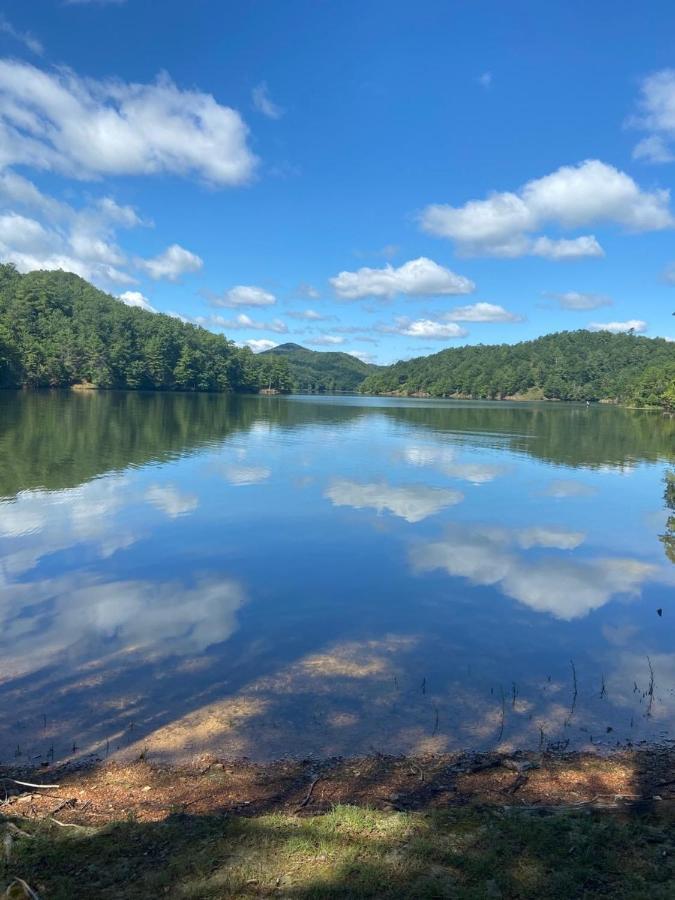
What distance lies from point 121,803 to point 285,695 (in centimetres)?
326

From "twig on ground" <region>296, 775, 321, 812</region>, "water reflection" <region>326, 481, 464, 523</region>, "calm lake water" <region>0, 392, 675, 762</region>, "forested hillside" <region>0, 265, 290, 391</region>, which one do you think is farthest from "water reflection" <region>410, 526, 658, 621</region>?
"forested hillside" <region>0, 265, 290, 391</region>

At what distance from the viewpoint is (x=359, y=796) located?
601cm

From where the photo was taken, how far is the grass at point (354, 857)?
13.5 ft

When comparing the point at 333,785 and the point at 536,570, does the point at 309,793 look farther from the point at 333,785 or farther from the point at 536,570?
the point at 536,570

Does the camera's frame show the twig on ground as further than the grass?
Yes

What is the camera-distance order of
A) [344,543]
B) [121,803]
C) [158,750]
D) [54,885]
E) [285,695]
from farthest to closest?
[344,543]
[285,695]
[158,750]
[121,803]
[54,885]

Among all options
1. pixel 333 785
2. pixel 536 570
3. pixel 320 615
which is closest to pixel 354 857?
pixel 333 785

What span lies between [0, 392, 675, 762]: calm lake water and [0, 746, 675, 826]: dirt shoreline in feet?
1.50

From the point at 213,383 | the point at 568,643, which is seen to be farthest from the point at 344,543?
the point at 213,383

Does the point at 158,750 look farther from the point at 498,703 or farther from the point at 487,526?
the point at 487,526

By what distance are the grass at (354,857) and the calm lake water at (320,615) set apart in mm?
2361

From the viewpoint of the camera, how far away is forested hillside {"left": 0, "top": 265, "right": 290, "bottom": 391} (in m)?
111

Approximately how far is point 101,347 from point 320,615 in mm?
128201

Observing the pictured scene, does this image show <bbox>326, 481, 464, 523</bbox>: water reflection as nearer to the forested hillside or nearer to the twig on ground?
the twig on ground
